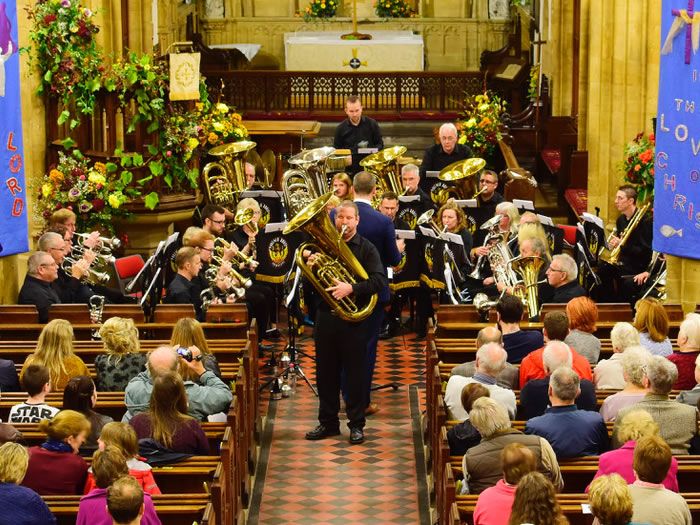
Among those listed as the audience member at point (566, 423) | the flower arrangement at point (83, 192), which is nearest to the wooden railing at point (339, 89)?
the flower arrangement at point (83, 192)

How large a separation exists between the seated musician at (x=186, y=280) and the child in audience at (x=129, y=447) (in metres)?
3.96

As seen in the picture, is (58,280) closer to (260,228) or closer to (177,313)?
(177,313)

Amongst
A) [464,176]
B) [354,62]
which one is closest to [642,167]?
[464,176]

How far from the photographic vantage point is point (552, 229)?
489 inches

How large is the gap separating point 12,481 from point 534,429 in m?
2.77

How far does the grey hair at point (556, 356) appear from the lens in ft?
26.8

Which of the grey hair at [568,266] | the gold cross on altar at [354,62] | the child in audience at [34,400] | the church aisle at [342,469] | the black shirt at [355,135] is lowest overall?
the church aisle at [342,469]

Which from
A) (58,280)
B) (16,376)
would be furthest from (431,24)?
(16,376)

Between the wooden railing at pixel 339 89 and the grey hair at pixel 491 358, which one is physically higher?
the wooden railing at pixel 339 89

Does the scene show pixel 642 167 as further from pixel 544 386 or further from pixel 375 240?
pixel 544 386

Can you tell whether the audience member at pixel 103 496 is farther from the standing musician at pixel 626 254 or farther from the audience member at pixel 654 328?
the standing musician at pixel 626 254

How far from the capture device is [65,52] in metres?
13.6

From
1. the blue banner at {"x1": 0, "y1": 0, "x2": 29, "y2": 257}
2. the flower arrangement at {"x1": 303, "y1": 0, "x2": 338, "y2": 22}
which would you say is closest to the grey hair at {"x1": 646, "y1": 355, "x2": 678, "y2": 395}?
the blue banner at {"x1": 0, "y1": 0, "x2": 29, "y2": 257}

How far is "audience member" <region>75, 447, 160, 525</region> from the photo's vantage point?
253 inches
